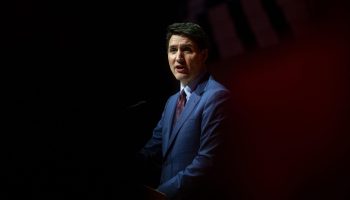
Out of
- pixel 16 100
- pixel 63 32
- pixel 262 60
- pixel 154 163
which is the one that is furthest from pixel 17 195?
pixel 262 60

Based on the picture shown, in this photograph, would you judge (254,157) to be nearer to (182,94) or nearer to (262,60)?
(262,60)

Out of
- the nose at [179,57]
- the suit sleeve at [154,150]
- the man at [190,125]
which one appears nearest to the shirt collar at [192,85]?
the man at [190,125]

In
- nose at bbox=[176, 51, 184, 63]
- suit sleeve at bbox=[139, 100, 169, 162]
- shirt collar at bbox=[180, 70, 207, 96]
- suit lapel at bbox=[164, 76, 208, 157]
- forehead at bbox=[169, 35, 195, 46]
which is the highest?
forehead at bbox=[169, 35, 195, 46]

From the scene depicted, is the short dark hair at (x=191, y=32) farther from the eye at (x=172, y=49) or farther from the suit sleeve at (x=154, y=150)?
the suit sleeve at (x=154, y=150)

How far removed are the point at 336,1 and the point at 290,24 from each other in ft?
1.06

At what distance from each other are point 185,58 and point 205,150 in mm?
494

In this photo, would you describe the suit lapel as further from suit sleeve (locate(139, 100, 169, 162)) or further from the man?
suit sleeve (locate(139, 100, 169, 162))

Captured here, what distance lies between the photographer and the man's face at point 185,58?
1.80m

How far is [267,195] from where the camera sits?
2479 millimetres

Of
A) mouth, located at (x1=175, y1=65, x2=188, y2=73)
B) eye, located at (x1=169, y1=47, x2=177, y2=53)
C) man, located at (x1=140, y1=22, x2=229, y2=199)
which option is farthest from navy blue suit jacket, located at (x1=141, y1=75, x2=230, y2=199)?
eye, located at (x1=169, y1=47, x2=177, y2=53)

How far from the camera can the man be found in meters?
1.60

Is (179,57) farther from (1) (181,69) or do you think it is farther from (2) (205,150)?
(2) (205,150)

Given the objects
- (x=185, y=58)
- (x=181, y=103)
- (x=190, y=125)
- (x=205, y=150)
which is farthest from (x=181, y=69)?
(x=205, y=150)

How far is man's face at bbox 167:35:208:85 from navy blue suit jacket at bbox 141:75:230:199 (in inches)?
3.0
